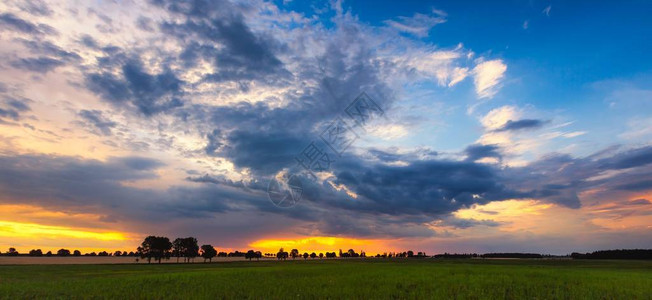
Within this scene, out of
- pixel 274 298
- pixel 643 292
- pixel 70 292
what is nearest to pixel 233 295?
pixel 274 298

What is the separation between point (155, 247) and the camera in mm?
157000

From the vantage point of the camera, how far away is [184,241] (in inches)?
6998

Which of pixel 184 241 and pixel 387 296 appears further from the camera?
pixel 184 241

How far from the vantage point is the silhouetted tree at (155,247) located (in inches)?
6181

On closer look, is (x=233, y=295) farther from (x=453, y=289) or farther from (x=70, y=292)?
(x=453, y=289)

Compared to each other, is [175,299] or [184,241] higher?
[184,241]

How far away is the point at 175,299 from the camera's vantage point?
69.9ft

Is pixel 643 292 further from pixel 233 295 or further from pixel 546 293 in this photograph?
pixel 233 295

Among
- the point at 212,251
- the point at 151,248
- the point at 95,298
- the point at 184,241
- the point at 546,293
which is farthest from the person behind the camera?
the point at 212,251

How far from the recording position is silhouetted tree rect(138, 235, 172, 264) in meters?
157

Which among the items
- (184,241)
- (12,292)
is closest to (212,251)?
(184,241)

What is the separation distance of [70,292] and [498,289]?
32749mm

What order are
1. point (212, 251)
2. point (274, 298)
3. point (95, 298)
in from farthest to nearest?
point (212, 251)
point (95, 298)
point (274, 298)

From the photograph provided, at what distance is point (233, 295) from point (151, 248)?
15752cm
